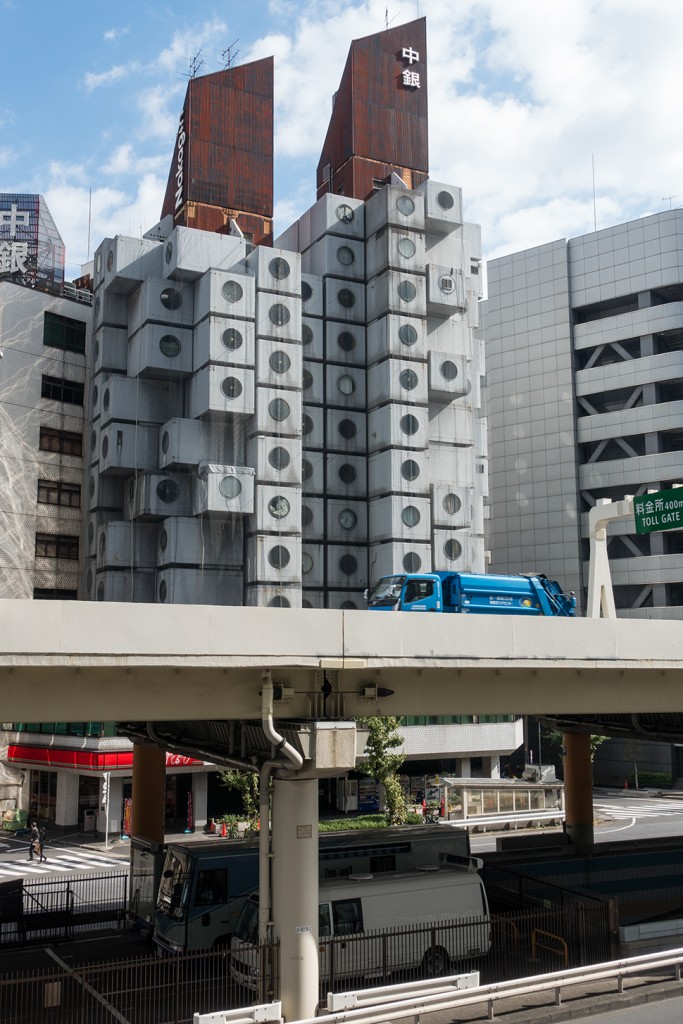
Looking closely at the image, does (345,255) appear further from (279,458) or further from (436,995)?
(436,995)

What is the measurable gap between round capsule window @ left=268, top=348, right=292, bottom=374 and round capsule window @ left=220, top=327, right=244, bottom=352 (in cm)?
243

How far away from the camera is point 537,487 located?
285 ft

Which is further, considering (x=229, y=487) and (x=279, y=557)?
(x=279, y=557)

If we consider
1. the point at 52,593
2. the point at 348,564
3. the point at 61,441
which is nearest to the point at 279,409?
the point at 348,564

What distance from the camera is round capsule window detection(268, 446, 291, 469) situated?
60375 mm

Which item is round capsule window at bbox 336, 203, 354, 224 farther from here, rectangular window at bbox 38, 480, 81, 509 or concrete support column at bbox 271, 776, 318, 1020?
concrete support column at bbox 271, 776, 318, 1020

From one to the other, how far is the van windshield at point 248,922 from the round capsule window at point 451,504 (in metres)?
44.9

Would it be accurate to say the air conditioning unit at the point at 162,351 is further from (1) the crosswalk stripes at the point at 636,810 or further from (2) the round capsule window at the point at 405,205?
(1) the crosswalk stripes at the point at 636,810

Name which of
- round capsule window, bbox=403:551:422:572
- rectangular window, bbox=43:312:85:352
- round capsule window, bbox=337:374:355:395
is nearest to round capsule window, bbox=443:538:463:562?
round capsule window, bbox=403:551:422:572

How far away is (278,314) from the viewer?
6181cm

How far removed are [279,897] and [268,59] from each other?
66.7 metres

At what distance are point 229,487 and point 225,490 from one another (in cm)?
30

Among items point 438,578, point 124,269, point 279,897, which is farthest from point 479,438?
point 279,897

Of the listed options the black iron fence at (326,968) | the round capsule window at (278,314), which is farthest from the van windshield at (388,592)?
the round capsule window at (278,314)
